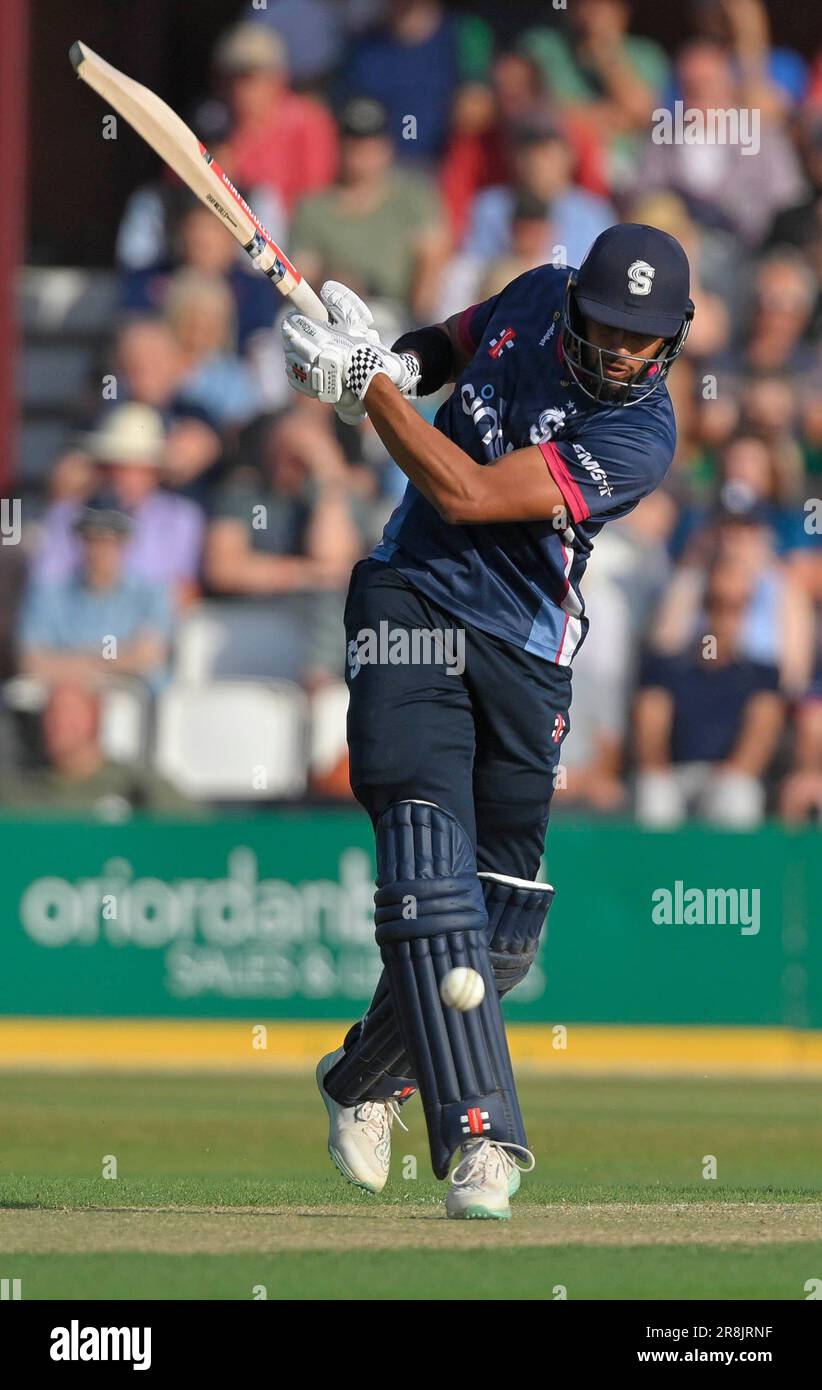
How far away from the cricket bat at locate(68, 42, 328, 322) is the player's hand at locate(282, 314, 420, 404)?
9.6 inches

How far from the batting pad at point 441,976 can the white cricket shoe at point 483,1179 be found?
0.09ft

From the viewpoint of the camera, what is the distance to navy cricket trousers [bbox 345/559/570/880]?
18.6 ft

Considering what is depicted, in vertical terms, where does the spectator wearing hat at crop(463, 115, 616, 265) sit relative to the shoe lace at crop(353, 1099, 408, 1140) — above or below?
above

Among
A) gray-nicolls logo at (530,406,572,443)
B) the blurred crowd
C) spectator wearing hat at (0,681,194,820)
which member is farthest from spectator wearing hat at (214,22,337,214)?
gray-nicolls logo at (530,406,572,443)

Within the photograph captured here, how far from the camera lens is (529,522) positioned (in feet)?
19.1

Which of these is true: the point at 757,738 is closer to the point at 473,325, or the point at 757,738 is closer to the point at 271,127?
the point at 271,127

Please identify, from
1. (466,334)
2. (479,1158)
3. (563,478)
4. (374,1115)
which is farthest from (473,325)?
(479,1158)

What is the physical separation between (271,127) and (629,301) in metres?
8.70

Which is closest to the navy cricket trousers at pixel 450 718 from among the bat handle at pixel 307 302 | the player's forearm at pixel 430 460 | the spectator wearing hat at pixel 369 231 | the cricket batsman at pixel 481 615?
the cricket batsman at pixel 481 615

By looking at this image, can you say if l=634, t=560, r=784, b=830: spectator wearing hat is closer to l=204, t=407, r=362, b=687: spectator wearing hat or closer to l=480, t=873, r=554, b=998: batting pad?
l=204, t=407, r=362, b=687: spectator wearing hat

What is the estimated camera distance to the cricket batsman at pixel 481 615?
18.2 feet

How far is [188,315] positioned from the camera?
43.1 ft
